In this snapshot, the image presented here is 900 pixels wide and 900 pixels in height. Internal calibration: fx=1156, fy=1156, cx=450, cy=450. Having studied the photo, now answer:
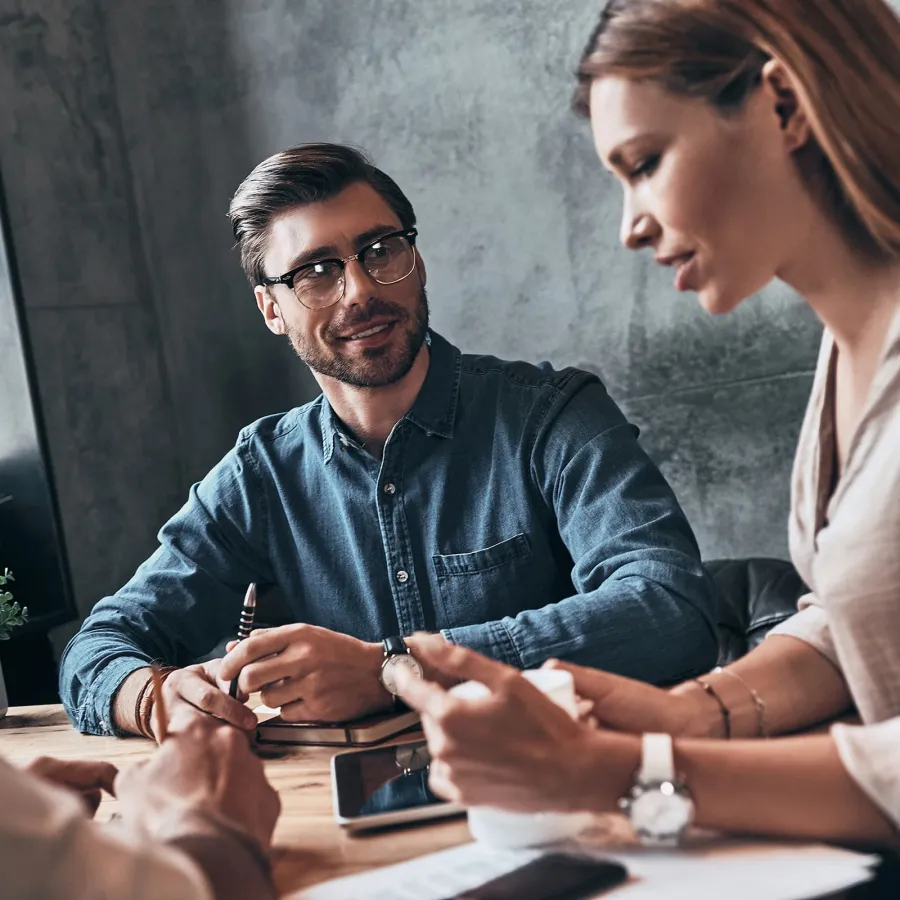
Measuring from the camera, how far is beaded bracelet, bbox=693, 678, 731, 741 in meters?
1.27

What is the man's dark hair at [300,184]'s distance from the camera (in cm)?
226

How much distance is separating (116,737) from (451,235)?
205 centimetres

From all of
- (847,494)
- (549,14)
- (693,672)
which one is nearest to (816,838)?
(847,494)

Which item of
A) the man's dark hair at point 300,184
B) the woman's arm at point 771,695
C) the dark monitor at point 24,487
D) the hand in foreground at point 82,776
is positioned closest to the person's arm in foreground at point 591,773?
the woman's arm at point 771,695

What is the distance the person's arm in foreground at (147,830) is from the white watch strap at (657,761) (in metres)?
0.33

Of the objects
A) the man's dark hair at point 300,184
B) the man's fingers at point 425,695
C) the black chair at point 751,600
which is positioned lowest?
the black chair at point 751,600

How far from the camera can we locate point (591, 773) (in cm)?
98

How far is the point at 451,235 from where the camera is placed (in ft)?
11.3

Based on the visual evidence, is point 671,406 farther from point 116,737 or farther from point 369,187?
point 116,737

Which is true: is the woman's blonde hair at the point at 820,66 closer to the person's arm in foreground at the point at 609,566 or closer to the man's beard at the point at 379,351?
the person's arm in foreground at the point at 609,566

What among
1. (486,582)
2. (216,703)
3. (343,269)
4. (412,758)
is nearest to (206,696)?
(216,703)

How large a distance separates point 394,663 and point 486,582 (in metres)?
0.54

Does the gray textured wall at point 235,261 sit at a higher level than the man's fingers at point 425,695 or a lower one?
higher

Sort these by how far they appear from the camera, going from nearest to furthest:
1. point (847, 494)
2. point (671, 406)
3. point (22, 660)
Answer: point (847, 494)
point (671, 406)
point (22, 660)
